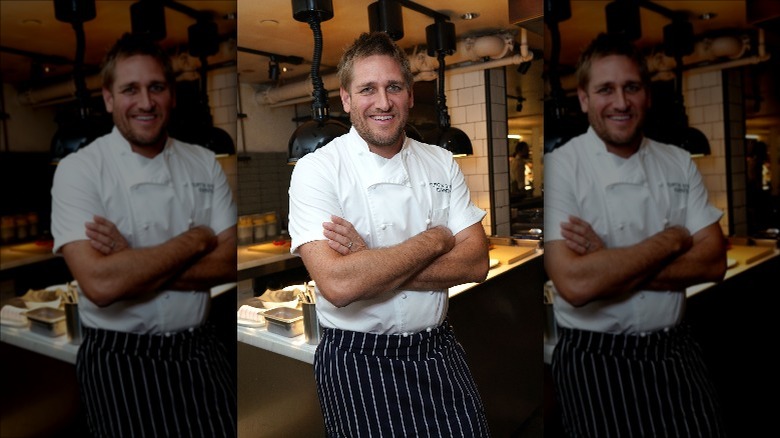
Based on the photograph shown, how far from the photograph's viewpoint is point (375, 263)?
3.05 feet

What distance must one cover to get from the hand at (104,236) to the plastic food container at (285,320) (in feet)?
1.01

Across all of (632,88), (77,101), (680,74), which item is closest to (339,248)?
(77,101)

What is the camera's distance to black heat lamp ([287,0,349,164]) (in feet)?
3.20

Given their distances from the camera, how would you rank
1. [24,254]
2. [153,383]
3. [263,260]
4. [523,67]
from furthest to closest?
[523,67], [263,260], [153,383], [24,254]

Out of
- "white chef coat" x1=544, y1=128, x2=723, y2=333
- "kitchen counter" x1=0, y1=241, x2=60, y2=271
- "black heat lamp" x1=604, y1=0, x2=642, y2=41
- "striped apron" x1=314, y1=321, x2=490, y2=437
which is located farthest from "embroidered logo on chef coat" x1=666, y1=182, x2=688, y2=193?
"kitchen counter" x1=0, y1=241, x2=60, y2=271

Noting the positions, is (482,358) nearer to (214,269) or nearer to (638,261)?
(638,261)

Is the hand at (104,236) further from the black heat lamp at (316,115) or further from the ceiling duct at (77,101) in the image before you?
the black heat lamp at (316,115)

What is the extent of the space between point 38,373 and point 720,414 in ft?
3.77

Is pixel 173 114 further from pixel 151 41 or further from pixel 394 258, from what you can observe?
pixel 394 258

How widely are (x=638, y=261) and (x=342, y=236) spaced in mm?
492

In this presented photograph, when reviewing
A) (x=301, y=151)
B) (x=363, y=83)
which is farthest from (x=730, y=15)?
(x=301, y=151)

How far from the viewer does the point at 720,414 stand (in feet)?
3.35

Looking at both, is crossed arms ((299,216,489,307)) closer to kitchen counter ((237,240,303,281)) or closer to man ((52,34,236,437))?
kitchen counter ((237,240,303,281))

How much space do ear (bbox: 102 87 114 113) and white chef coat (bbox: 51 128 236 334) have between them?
1.3 inches
